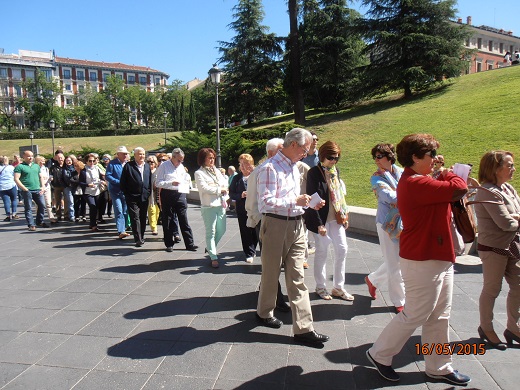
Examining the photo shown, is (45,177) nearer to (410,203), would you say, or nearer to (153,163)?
(153,163)

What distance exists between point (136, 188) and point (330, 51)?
82.4 ft

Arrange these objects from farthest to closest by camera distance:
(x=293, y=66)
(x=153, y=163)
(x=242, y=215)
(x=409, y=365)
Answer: (x=293, y=66) → (x=153, y=163) → (x=242, y=215) → (x=409, y=365)

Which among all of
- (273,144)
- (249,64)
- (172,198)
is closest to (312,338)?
(273,144)

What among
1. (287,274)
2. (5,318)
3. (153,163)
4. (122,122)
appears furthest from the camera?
(122,122)

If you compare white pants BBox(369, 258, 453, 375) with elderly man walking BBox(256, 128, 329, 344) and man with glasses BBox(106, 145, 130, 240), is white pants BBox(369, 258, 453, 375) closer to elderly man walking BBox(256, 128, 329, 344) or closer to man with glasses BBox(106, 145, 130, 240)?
elderly man walking BBox(256, 128, 329, 344)

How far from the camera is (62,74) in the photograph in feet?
295

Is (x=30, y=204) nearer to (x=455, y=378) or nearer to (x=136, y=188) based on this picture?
(x=136, y=188)

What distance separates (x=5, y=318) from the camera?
4176 mm

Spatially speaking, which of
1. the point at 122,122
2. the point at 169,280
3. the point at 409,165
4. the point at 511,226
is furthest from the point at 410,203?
the point at 122,122

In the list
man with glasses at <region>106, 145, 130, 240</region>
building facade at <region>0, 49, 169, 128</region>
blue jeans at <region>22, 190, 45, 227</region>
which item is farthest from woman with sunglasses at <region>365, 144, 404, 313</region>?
building facade at <region>0, 49, 169, 128</region>

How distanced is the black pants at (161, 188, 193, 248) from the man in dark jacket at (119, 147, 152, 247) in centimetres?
64

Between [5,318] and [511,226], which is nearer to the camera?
[511,226]


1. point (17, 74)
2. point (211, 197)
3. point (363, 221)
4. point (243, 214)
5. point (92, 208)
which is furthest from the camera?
point (17, 74)

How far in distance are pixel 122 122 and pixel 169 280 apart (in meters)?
66.0
